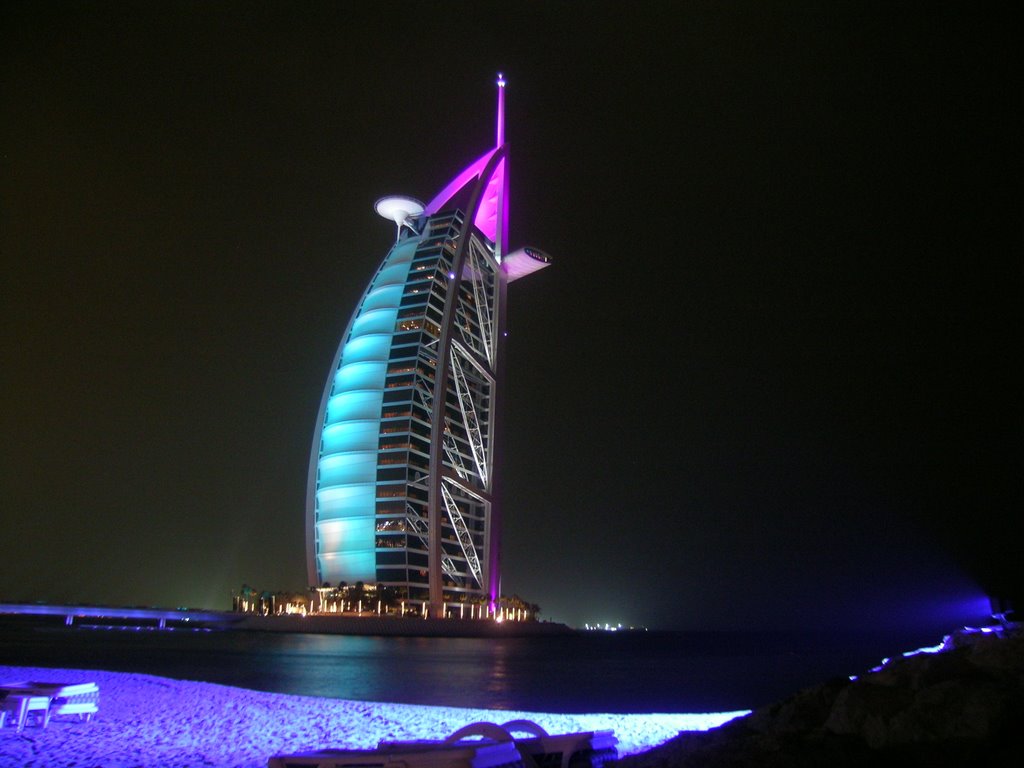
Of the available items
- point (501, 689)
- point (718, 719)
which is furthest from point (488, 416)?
point (718, 719)

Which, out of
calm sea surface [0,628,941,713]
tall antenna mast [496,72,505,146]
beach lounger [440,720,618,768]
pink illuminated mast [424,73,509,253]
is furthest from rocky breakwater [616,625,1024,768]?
tall antenna mast [496,72,505,146]

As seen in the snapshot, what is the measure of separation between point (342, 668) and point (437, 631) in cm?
4196

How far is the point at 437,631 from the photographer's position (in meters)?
66.6

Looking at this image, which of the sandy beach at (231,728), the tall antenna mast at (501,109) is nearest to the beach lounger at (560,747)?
the sandy beach at (231,728)

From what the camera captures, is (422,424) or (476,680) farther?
(422,424)

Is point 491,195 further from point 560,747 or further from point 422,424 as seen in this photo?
point 560,747

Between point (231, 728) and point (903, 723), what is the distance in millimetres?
9320

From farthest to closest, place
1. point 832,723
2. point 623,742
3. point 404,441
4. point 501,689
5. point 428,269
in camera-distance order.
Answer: point 428,269, point 404,441, point 501,689, point 623,742, point 832,723

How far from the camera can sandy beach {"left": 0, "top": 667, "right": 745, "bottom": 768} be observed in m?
8.82

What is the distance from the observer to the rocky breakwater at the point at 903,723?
14.1 ft

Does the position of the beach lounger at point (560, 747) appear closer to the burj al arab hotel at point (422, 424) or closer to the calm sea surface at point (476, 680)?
the calm sea surface at point (476, 680)

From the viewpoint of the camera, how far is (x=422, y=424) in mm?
75500

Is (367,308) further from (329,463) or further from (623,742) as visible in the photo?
(623,742)

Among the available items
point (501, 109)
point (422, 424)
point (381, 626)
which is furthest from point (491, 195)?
point (381, 626)
